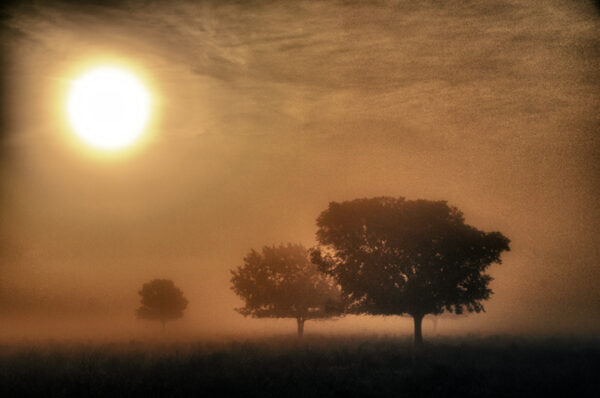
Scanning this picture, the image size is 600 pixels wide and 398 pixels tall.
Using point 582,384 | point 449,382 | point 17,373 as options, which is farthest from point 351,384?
point 17,373

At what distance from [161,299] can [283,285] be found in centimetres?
3542

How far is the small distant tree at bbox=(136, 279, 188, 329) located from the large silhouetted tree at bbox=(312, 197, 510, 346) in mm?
50239

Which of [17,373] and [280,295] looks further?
[280,295]

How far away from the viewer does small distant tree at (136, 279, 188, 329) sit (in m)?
87.6

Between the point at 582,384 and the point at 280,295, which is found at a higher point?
the point at 280,295

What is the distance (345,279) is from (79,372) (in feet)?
77.6

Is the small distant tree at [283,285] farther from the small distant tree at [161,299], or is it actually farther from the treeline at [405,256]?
the small distant tree at [161,299]

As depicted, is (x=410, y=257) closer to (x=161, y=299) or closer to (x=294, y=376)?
(x=294, y=376)

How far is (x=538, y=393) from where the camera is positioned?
21734mm

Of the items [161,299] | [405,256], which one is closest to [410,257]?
[405,256]

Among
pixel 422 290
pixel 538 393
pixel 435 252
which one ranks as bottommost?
pixel 538 393

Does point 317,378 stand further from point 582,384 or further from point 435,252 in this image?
point 435,252

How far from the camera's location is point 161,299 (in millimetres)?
87438

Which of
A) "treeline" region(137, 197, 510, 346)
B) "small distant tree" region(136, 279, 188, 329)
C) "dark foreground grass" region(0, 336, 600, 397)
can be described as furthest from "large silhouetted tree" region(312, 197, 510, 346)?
"small distant tree" region(136, 279, 188, 329)
